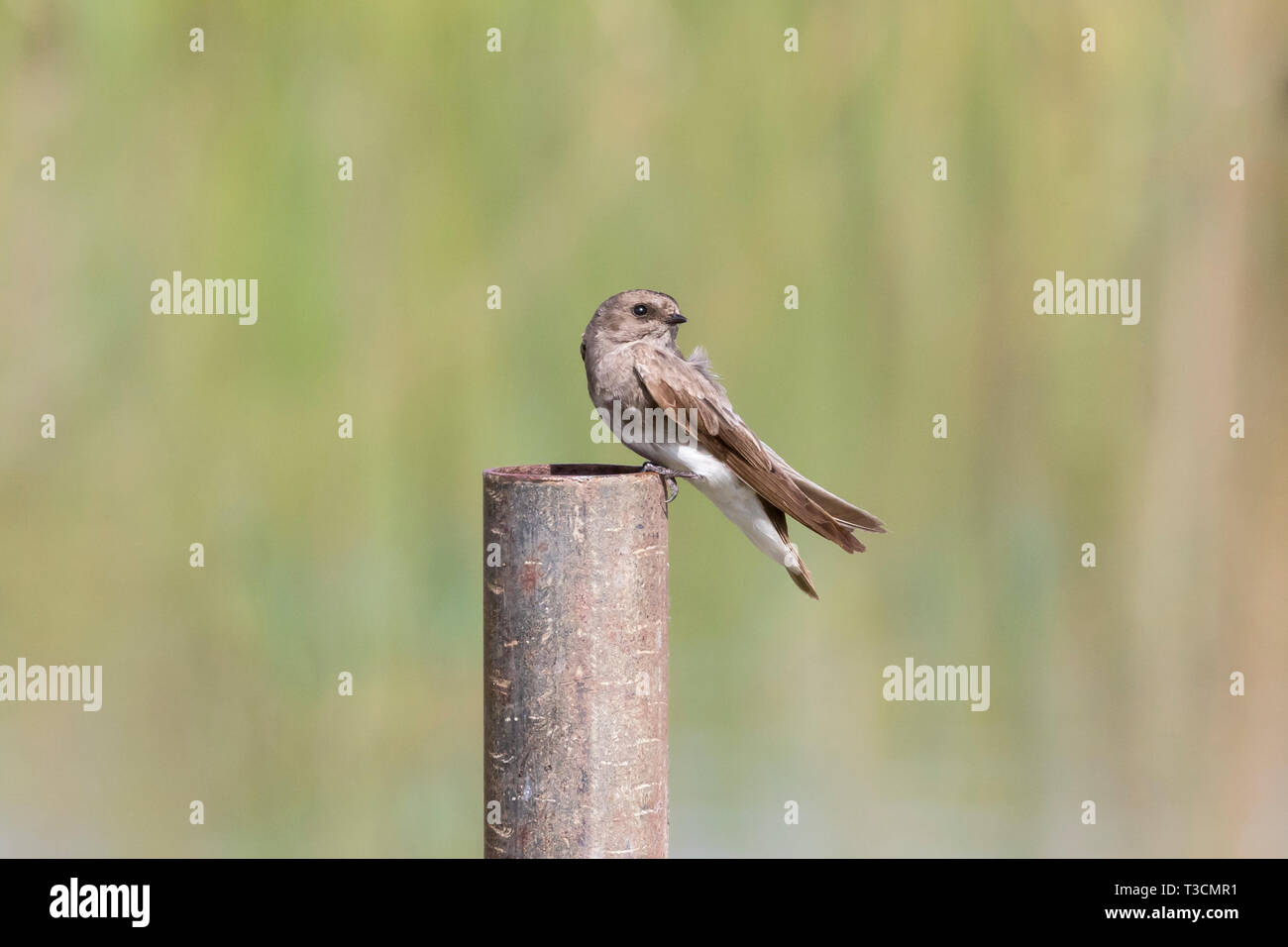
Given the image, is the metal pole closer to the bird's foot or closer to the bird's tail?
the bird's foot

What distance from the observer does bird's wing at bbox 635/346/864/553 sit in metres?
5.07

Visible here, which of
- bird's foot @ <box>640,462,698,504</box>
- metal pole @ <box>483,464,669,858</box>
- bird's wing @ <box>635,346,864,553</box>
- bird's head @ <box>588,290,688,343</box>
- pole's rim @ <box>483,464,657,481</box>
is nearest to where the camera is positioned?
metal pole @ <box>483,464,669,858</box>

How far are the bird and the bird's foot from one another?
0.5 inches

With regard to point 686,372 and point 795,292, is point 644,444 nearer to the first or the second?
point 686,372

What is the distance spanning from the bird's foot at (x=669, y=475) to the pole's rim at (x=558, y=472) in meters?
0.07

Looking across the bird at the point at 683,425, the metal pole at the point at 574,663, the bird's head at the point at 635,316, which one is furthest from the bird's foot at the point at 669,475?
the bird's head at the point at 635,316

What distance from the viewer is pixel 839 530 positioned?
5.10 m

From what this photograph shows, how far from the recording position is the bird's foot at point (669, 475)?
15.0 ft

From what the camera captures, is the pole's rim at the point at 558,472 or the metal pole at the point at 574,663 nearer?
the metal pole at the point at 574,663

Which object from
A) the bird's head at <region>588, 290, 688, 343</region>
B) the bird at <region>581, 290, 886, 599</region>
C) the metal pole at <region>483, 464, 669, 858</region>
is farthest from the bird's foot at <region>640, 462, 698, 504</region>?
the bird's head at <region>588, 290, 688, 343</region>

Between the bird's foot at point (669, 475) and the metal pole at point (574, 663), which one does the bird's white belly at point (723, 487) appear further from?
the metal pole at point (574, 663)

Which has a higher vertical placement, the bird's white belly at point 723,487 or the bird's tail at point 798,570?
the bird's white belly at point 723,487
